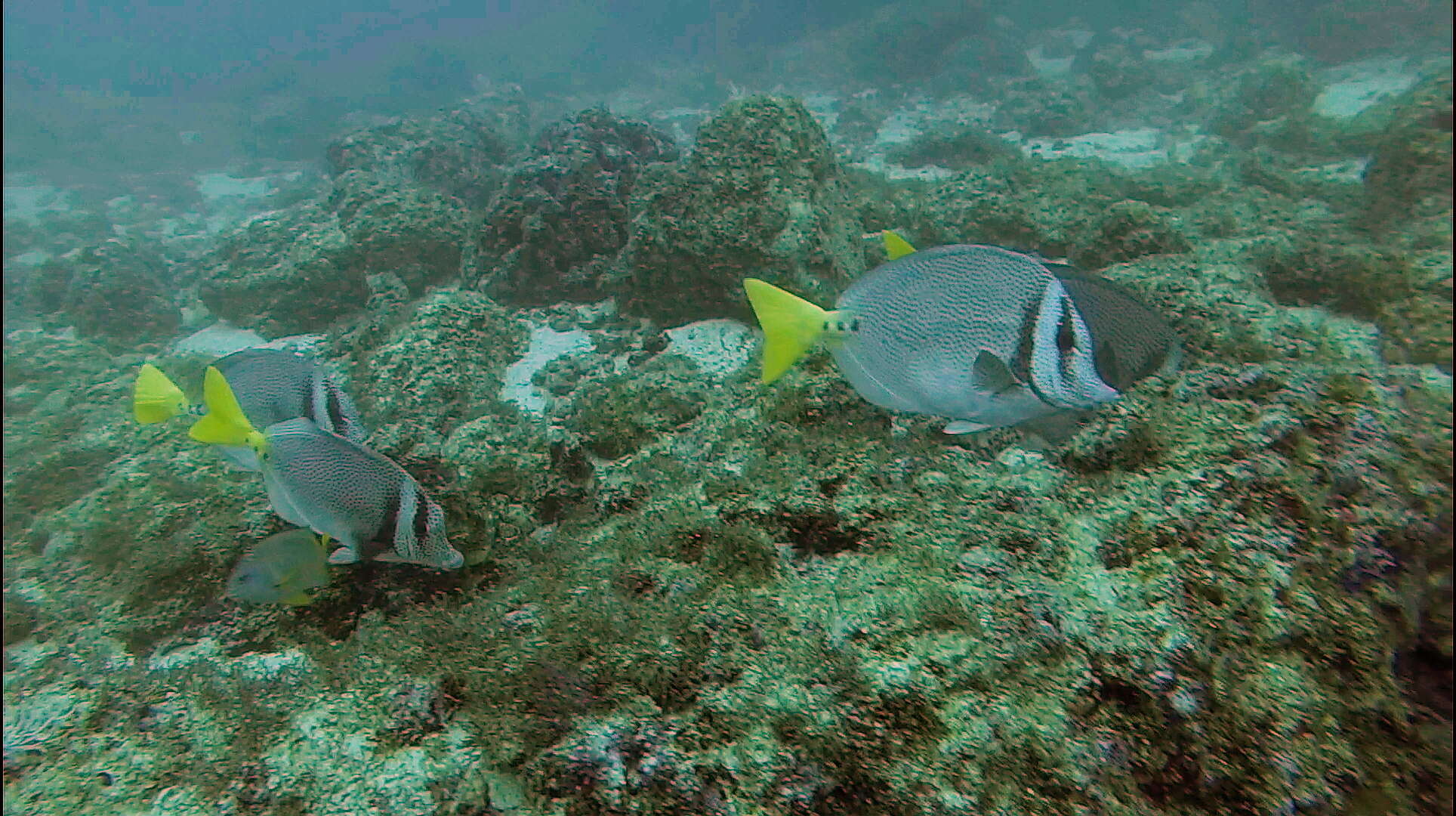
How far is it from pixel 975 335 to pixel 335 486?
6.51 ft

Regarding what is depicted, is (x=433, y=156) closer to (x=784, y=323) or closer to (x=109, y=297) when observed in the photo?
(x=109, y=297)

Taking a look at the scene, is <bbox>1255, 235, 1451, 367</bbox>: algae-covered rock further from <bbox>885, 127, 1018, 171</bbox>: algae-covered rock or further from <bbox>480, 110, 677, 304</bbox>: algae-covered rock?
<bbox>885, 127, 1018, 171</bbox>: algae-covered rock

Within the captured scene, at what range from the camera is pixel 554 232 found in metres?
6.30

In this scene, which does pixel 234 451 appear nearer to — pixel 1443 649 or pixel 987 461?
pixel 987 461

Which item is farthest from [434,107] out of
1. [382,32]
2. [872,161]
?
[382,32]

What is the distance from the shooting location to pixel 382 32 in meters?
57.2

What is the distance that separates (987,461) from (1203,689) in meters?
0.97

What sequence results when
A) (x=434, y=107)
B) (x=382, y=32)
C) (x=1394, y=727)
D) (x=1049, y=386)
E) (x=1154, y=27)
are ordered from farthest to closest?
(x=382, y=32) < (x=434, y=107) < (x=1154, y=27) < (x=1049, y=386) < (x=1394, y=727)

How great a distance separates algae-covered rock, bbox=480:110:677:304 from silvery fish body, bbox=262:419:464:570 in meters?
4.31

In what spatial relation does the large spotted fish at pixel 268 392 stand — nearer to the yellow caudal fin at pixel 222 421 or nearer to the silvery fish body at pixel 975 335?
the yellow caudal fin at pixel 222 421

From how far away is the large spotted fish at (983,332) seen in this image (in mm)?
1613

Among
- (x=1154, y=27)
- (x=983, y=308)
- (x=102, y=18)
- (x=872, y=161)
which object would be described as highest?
(x=102, y=18)

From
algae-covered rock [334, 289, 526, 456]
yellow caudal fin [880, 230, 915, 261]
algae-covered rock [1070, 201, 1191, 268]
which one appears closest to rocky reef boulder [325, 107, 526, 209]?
algae-covered rock [334, 289, 526, 456]

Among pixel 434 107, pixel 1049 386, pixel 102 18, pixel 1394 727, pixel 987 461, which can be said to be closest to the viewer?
pixel 1394 727
